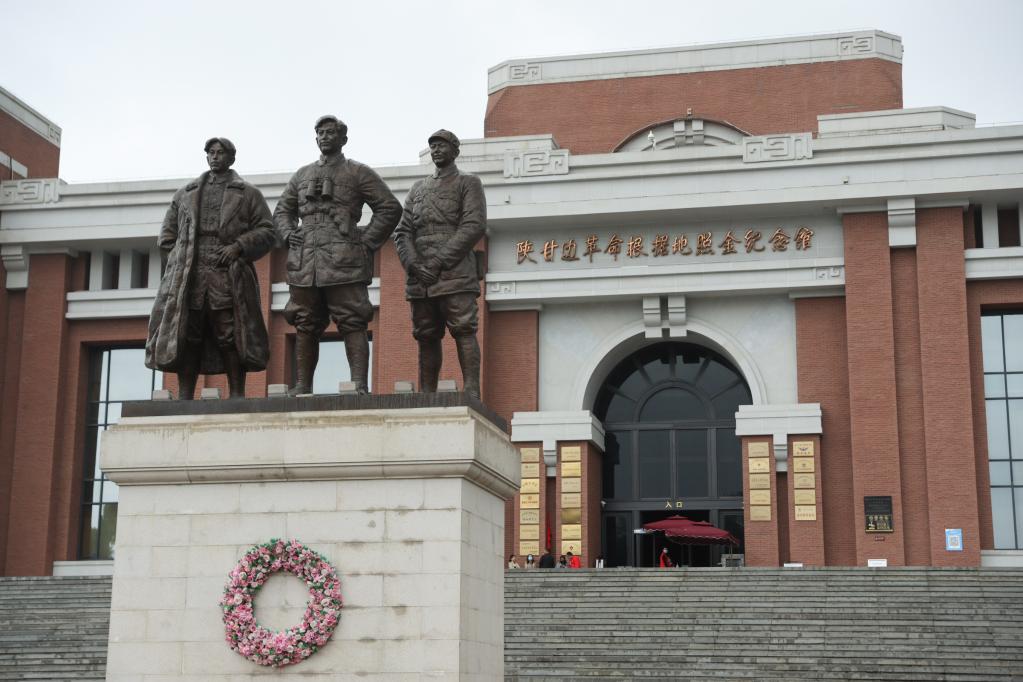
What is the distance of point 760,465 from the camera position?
30234 mm

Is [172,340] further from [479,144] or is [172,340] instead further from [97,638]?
[479,144]

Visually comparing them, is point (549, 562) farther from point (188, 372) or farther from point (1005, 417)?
point (188, 372)

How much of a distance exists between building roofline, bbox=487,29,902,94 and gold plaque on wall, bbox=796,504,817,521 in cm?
1220

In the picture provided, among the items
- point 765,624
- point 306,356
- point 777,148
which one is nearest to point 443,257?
point 306,356

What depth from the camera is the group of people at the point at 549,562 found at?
1163 inches

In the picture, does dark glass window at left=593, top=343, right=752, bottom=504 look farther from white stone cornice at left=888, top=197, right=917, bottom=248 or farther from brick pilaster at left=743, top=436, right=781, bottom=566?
white stone cornice at left=888, top=197, right=917, bottom=248

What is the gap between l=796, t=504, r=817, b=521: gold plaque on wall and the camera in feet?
97.0

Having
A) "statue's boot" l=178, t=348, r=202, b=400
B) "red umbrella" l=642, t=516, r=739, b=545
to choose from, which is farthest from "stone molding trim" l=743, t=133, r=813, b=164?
"statue's boot" l=178, t=348, r=202, b=400

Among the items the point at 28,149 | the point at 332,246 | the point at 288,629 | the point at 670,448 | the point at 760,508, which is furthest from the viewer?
the point at 28,149

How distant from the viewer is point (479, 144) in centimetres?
3438

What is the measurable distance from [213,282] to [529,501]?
62.3ft

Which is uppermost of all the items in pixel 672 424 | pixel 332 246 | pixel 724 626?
pixel 672 424

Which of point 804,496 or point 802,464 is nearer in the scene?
point 804,496

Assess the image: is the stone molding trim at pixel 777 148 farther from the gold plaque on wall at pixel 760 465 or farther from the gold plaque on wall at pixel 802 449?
the gold plaque on wall at pixel 760 465
